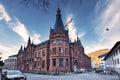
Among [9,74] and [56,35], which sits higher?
[56,35]

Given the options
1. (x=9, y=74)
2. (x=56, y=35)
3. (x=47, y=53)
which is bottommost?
(x=9, y=74)

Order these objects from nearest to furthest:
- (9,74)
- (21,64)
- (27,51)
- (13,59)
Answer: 1. (9,74)
2. (27,51)
3. (21,64)
4. (13,59)

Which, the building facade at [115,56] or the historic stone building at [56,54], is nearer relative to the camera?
the building facade at [115,56]

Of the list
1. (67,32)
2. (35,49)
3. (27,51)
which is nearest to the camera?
(67,32)

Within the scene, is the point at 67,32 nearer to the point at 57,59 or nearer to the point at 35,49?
the point at 57,59

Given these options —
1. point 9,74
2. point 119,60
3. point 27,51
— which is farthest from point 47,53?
point 9,74

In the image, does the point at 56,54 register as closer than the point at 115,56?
No

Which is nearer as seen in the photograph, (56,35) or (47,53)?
(56,35)

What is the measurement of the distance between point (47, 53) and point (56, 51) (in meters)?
5.87

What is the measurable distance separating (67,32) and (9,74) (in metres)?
38.1

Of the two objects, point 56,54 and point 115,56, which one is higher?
point 56,54

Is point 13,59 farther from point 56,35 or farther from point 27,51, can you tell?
point 56,35

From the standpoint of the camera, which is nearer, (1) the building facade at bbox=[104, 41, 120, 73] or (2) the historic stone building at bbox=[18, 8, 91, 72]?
(1) the building facade at bbox=[104, 41, 120, 73]

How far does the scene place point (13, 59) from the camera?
11181 cm
